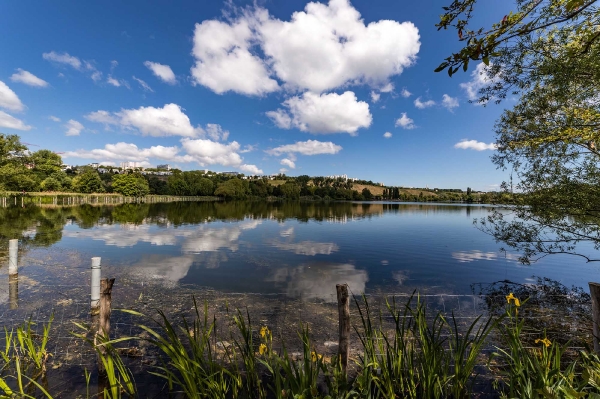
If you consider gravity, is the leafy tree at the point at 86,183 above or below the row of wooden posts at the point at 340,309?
above

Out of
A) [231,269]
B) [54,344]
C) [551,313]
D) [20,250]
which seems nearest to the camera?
[54,344]

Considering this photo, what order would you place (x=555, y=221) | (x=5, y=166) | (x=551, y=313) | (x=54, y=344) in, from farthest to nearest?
(x=5, y=166) < (x=555, y=221) < (x=551, y=313) < (x=54, y=344)

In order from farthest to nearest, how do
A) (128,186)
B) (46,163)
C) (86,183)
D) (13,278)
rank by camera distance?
1. (128,186)
2. (86,183)
3. (46,163)
4. (13,278)

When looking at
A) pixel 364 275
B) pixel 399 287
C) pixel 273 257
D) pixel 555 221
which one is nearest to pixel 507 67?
pixel 555 221

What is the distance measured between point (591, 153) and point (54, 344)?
1733 cm

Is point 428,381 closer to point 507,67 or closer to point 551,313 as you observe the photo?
point 551,313

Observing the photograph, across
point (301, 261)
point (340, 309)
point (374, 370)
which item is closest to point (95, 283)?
point (340, 309)

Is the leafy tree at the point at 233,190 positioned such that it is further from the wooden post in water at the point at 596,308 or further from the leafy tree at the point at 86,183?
the wooden post in water at the point at 596,308

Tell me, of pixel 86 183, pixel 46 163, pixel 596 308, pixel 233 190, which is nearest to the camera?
pixel 596 308

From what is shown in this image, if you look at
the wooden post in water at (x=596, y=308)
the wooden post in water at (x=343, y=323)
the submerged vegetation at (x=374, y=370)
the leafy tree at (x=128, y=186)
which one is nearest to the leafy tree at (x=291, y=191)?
the leafy tree at (x=128, y=186)

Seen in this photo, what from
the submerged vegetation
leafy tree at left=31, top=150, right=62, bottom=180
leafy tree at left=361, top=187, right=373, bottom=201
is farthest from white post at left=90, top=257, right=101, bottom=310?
leafy tree at left=361, top=187, right=373, bottom=201

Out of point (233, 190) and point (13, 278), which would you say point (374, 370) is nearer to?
point (13, 278)

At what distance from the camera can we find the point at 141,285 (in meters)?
11.4

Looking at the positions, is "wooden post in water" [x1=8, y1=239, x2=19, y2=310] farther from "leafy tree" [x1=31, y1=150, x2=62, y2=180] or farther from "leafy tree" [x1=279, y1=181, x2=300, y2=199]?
"leafy tree" [x1=279, y1=181, x2=300, y2=199]
